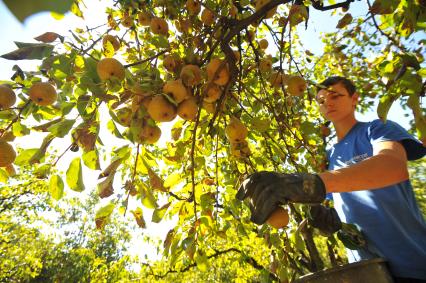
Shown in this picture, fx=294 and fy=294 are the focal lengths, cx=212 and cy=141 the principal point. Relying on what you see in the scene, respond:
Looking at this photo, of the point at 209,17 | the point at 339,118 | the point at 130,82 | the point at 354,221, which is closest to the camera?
the point at 130,82

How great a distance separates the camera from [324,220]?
1.74 metres

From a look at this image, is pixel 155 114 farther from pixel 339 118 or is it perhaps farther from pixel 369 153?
pixel 339 118

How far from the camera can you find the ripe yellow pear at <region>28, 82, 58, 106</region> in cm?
121

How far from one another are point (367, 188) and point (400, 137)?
75 cm

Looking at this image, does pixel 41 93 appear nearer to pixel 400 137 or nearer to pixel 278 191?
pixel 278 191

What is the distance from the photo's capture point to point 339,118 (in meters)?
2.61

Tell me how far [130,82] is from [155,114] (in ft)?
0.53

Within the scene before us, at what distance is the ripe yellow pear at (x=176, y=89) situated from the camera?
1.24 m

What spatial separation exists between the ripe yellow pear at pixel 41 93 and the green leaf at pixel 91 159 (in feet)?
0.88

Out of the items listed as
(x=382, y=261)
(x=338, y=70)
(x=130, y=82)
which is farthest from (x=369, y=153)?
(x=338, y=70)

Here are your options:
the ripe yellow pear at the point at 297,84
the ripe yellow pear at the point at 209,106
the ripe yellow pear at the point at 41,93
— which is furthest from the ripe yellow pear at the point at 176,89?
the ripe yellow pear at the point at 297,84

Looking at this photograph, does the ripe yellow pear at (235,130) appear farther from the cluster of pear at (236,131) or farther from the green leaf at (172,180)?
the green leaf at (172,180)

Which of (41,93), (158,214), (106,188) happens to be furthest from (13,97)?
(158,214)

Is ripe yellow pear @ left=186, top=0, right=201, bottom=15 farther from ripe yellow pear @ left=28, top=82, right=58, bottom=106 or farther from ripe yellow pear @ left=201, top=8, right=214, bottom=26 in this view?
ripe yellow pear @ left=28, top=82, right=58, bottom=106
